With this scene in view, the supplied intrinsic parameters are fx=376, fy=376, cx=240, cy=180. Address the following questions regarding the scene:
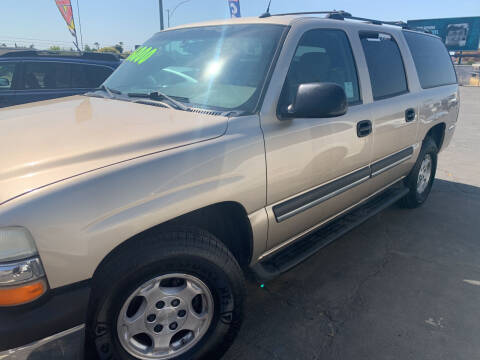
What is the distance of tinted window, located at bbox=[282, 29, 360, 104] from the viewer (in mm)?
2402

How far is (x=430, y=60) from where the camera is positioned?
404cm

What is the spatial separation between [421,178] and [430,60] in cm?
128

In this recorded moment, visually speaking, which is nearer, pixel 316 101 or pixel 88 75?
pixel 316 101

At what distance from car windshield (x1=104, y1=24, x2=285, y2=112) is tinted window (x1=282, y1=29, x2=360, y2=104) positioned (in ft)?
0.61

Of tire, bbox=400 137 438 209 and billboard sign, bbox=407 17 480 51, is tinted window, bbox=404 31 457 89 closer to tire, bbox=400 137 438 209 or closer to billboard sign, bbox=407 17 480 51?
tire, bbox=400 137 438 209

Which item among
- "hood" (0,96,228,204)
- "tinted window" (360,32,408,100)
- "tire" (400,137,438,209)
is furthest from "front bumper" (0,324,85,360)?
"tire" (400,137,438,209)

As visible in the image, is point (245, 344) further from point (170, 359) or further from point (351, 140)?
point (351, 140)

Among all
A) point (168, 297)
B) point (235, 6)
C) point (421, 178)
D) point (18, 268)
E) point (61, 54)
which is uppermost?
point (235, 6)

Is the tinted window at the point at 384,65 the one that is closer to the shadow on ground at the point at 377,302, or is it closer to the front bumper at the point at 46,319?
the shadow on ground at the point at 377,302

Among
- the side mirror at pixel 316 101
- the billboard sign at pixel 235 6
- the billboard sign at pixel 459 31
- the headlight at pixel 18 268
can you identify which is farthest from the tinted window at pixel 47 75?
the billboard sign at pixel 459 31

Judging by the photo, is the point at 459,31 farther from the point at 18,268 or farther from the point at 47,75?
the point at 18,268

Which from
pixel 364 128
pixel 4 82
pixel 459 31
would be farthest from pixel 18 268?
pixel 459 31

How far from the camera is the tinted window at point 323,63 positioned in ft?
7.88

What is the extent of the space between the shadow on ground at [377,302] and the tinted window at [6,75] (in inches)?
197
